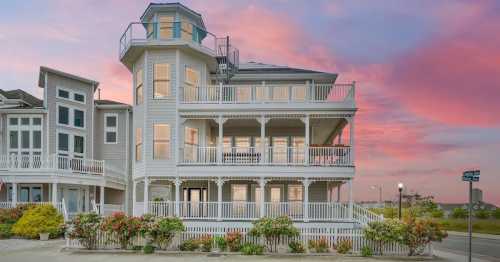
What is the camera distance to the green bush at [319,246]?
18.7m

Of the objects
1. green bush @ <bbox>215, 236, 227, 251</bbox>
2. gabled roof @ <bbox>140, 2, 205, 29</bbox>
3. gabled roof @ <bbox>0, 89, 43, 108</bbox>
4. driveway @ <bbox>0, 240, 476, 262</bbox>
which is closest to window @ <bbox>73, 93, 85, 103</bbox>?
gabled roof @ <bbox>0, 89, 43, 108</bbox>

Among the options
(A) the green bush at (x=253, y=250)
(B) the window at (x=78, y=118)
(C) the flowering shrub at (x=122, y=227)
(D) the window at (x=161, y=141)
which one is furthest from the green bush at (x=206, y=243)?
(B) the window at (x=78, y=118)

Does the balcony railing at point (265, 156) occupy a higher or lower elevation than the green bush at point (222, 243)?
higher

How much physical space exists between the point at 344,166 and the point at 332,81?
6230 millimetres

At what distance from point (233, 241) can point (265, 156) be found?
696cm

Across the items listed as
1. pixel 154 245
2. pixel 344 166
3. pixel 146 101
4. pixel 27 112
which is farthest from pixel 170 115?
pixel 27 112

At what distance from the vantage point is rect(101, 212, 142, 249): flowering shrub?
739 inches

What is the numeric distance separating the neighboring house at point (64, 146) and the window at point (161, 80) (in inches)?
301

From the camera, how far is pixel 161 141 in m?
25.4

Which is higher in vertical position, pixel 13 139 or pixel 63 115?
pixel 63 115

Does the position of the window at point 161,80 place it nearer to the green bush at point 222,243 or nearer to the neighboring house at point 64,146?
the neighboring house at point 64,146

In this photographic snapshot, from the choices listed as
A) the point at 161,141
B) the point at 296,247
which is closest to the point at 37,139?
the point at 161,141

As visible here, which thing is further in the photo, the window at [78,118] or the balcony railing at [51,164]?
the window at [78,118]

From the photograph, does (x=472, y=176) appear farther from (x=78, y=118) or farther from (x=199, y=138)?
(x=78, y=118)
